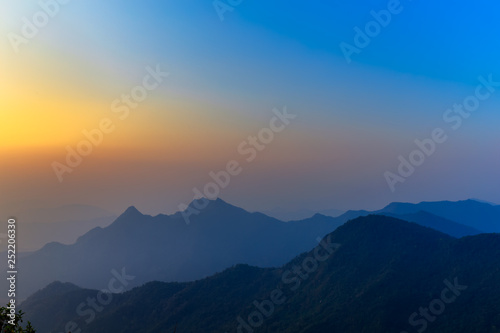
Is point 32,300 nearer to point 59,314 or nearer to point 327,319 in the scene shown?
point 59,314

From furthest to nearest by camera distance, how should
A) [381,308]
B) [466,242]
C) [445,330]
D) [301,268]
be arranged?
[301,268]
[466,242]
[381,308]
[445,330]

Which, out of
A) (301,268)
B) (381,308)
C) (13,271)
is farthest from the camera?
(301,268)

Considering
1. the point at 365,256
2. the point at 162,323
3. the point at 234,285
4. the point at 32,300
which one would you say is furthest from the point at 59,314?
the point at 365,256

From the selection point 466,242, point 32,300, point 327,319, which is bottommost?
point 466,242

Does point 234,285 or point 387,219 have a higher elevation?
point 234,285

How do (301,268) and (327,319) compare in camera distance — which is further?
(301,268)

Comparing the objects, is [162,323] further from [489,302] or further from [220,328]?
[489,302]

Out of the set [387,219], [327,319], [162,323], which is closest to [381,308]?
[327,319]
